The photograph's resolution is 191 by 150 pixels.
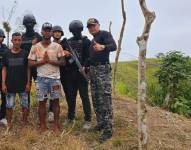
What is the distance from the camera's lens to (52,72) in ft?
Result: 28.6

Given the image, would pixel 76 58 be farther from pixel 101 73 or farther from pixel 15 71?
pixel 15 71

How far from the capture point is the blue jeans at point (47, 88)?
28.6ft

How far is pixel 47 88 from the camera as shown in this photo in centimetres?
876

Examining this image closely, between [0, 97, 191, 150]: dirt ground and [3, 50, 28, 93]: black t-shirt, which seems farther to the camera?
[3, 50, 28, 93]: black t-shirt

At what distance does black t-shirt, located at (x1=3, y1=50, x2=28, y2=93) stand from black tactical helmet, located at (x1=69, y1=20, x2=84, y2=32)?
0.92 meters

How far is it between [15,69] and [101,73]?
145 cm

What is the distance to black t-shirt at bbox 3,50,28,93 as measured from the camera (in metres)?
8.81

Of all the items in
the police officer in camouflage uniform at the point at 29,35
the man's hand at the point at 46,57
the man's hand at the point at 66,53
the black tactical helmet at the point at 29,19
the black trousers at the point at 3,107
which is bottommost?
the black trousers at the point at 3,107

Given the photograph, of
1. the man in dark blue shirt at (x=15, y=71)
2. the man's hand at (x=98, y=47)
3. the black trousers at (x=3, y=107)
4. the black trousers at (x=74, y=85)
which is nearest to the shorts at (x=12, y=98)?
the man in dark blue shirt at (x=15, y=71)

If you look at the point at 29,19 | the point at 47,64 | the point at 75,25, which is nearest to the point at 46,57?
the point at 47,64

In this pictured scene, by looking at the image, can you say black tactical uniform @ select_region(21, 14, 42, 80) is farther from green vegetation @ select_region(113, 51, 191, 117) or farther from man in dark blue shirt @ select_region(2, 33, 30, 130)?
green vegetation @ select_region(113, 51, 191, 117)

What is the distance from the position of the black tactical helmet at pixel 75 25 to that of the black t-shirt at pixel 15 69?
918 mm

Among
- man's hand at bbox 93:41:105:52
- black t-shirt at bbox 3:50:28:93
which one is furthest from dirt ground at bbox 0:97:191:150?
man's hand at bbox 93:41:105:52

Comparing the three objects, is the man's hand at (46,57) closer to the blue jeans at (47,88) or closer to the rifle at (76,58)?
the blue jeans at (47,88)
